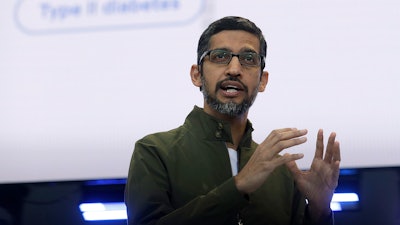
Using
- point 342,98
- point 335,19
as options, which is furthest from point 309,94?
point 335,19

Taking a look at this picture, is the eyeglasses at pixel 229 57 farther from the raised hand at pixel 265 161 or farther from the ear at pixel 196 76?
the raised hand at pixel 265 161

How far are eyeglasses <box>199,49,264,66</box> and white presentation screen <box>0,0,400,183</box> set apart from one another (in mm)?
731

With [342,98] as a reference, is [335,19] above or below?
above

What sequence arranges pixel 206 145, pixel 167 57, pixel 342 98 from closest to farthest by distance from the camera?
pixel 206 145
pixel 342 98
pixel 167 57

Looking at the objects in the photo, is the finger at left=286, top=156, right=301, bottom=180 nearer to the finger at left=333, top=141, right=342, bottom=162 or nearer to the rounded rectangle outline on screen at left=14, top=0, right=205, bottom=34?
the finger at left=333, top=141, right=342, bottom=162

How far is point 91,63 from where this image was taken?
242 centimetres

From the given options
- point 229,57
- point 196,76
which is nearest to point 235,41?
point 229,57

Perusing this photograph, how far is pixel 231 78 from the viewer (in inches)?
58.4

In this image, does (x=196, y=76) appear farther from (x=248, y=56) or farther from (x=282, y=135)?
(x=282, y=135)

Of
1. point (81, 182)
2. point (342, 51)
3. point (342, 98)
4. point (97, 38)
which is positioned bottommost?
point (81, 182)

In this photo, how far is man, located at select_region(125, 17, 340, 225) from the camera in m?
1.40

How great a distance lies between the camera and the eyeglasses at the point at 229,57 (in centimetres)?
151

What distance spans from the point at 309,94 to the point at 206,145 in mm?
792

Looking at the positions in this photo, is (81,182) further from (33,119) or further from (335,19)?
(335,19)
